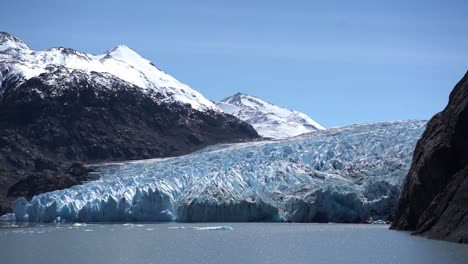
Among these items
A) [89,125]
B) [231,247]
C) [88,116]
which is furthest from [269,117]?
[231,247]

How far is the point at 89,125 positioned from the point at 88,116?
6.28 ft

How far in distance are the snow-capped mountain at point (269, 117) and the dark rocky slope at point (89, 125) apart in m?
18.4

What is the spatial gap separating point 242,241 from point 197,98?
8829cm

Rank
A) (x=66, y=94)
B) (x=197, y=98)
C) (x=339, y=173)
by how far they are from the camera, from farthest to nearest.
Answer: (x=197, y=98)
(x=66, y=94)
(x=339, y=173)

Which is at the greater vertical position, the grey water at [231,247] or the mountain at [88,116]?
the mountain at [88,116]

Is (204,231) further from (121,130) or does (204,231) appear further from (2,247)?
(121,130)

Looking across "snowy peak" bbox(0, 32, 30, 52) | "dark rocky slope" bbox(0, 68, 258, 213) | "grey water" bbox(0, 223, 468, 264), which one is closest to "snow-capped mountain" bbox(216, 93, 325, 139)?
"dark rocky slope" bbox(0, 68, 258, 213)

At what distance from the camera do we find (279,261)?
21438mm

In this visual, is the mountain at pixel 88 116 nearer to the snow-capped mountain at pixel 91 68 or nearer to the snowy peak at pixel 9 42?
the snow-capped mountain at pixel 91 68

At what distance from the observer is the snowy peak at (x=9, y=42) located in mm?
124775

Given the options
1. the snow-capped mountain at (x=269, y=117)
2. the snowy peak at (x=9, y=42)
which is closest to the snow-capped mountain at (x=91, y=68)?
the snowy peak at (x=9, y=42)

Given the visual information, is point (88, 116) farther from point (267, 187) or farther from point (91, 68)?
point (267, 187)

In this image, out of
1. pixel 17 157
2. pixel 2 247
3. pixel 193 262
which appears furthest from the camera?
pixel 17 157

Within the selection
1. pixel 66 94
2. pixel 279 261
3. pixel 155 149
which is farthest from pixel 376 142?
pixel 66 94
